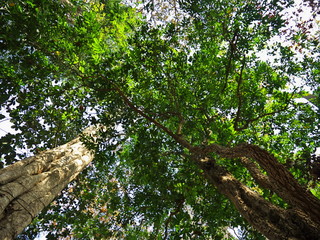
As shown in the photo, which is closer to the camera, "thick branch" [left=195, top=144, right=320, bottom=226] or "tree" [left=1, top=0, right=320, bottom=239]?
"thick branch" [left=195, top=144, right=320, bottom=226]

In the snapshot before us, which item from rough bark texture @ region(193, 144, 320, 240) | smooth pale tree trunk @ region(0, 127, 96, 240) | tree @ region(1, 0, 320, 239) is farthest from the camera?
tree @ region(1, 0, 320, 239)

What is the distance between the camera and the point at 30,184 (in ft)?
12.4

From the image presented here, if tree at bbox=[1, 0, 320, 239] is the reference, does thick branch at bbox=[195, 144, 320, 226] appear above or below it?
below

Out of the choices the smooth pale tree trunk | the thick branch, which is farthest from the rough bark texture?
the smooth pale tree trunk

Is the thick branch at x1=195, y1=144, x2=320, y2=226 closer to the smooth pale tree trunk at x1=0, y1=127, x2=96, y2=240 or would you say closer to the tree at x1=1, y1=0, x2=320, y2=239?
the tree at x1=1, y1=0, x2=320, y2=239

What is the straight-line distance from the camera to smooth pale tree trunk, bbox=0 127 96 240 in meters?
3.01

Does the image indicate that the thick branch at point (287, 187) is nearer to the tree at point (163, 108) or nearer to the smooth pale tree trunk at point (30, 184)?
the tree at point (163, 108)

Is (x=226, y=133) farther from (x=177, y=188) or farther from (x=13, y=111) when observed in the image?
(x=13, y=111)

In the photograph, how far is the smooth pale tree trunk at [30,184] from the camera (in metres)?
3.01

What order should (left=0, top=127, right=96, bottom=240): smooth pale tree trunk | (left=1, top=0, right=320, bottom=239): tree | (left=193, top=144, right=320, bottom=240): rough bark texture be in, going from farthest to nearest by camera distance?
(left=1, top=0, right=320, bottom=239): tree
(left=0, top=127, right=96, bottom=240): smooth pale tree trunk
(left=193, top=144, right=320, bottom=240): rough bark texture

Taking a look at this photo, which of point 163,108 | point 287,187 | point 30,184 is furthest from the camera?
point 163,108

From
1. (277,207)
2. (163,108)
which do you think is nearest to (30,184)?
(163,108)

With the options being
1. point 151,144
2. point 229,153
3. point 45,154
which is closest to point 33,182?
point 45,154

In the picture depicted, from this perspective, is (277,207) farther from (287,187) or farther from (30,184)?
(30,184)
